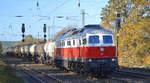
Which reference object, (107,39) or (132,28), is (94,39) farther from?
(132,28)

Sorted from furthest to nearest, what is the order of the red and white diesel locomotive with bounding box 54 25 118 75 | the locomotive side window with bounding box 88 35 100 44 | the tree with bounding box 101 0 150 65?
the tree with bounding box 101 0 150 65 → the locomotive side window with bounding box 88 35 100 44 → the red and white diesel locomotive with bounding box 54 25 118 75

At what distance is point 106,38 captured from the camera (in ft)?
76.0

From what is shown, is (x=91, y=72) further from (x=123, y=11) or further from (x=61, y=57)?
(x=123, y=11)

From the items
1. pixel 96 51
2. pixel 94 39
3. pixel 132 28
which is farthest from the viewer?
pixel 132 28

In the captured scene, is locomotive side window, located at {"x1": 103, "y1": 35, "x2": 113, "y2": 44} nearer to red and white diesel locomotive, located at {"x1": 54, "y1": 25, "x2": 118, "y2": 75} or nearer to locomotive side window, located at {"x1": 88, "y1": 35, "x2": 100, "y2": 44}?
red and white diesel locomotive, located at {"x1": 54, "y1": 25, "x2": 118, "y2": 75}

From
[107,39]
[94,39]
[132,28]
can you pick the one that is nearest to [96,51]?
[94,39]

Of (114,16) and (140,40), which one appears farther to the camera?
(114,16)

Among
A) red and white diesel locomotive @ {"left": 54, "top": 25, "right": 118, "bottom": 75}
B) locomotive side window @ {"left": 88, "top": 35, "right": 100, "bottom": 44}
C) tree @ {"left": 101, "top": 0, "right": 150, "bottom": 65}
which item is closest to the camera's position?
red and white diesel locomotive @ {"left": 54, "top": 25, "right": 118, "bottom": 75}

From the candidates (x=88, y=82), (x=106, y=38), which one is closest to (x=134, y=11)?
(x=106, y=38)

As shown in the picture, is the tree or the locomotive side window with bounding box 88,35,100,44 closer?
the locomotive side window with bounding box 88,35,100,44

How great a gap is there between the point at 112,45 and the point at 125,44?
1007 inches

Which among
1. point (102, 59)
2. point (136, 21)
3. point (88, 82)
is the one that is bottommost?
point (88, 82)

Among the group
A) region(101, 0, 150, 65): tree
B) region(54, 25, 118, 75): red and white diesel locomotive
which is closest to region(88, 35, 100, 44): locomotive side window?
region(54, 25, 118, 75): red and white diesel locomotive

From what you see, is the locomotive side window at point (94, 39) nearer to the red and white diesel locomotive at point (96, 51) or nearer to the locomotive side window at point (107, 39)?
the red and white diesel locomotive at point (96, 51)
